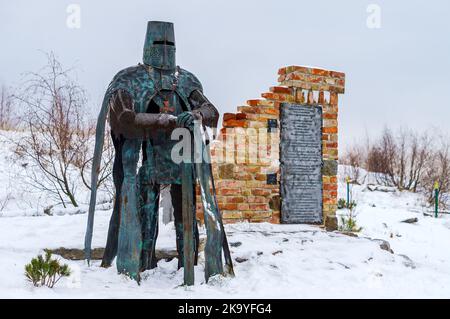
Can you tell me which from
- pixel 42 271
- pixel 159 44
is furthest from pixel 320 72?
pixel 42 271

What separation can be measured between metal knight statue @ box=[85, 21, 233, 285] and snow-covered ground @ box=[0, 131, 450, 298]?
20cm

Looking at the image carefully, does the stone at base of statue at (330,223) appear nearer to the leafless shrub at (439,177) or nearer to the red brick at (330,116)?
the red brick at (330,116)

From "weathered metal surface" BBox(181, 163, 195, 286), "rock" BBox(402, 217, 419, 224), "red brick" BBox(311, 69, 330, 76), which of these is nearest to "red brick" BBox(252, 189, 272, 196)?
"red brick" BBox(311, 69, 330, 76)

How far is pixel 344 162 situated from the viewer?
20.5 metres

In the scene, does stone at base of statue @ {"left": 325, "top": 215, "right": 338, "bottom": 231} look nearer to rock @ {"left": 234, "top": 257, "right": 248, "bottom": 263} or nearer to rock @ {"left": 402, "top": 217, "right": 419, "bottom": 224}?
rock @ {"left": 234, "top": 257, "right": 248, "bottom": 263}

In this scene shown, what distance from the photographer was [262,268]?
4.62 metres

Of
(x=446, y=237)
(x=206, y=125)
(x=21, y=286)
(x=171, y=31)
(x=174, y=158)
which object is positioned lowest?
(x=446, y=237)

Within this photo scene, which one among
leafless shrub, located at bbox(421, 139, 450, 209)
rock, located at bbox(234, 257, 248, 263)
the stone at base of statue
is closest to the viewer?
rock, located at bbox(234, 257, 248, 263)

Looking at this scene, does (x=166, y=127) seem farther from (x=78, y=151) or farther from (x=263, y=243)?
(x=78, y=151)

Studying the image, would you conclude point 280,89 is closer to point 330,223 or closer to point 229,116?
point 229,116

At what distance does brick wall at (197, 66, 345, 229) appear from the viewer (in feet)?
22.2
